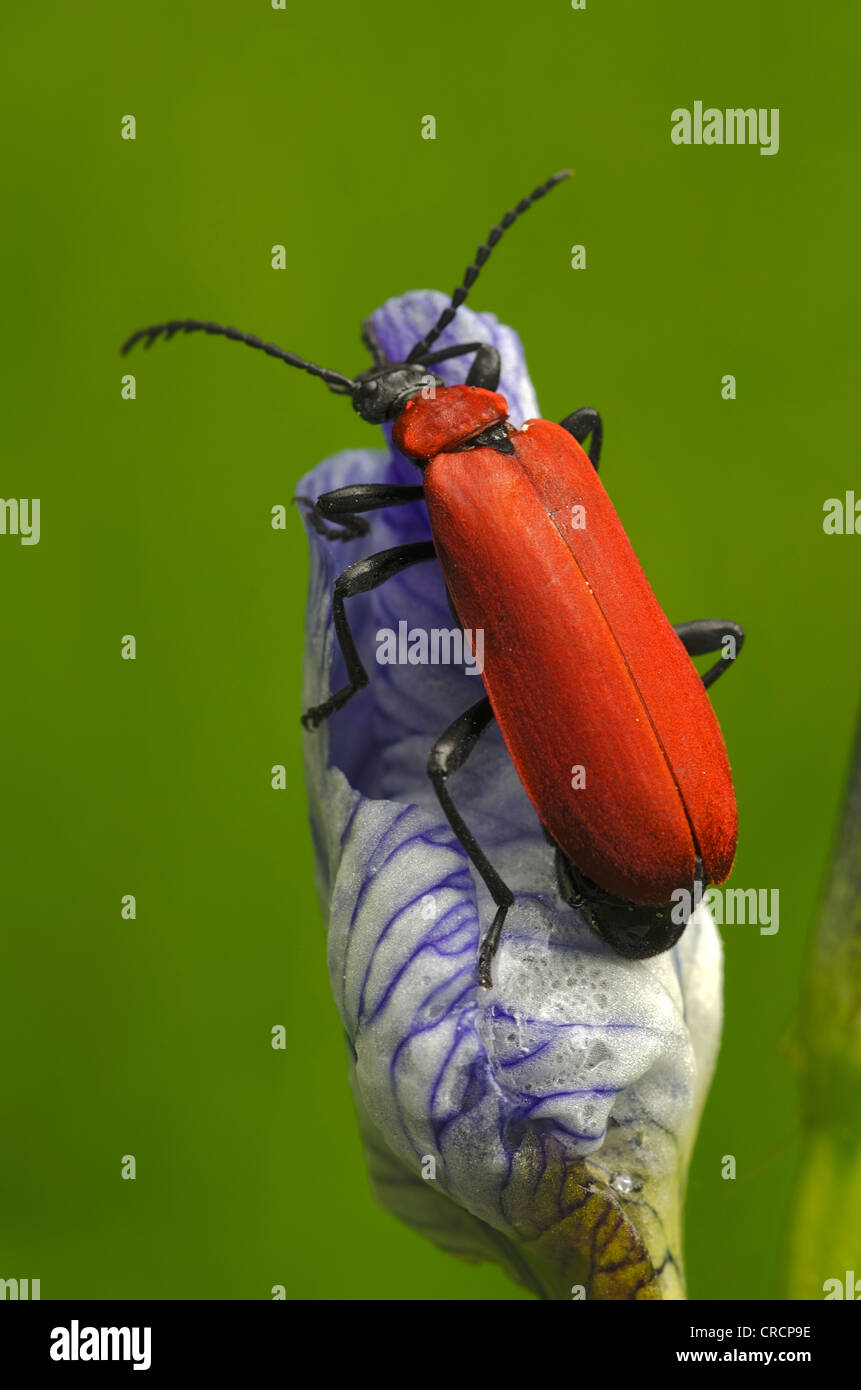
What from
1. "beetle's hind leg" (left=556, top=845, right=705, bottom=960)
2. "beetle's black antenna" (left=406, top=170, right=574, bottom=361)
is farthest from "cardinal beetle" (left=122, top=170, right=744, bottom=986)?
"beetle's black antenna" (left=406, top=170, right=574, bottom=361)

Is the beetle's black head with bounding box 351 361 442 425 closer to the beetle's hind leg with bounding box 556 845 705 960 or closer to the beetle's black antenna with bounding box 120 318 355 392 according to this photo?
the beetle's black antenna with bounding box 120 318 355 392

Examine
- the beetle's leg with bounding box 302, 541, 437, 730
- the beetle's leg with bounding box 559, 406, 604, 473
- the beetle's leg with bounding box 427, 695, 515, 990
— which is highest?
the beetle's leg with bounding box 559, 406, 604, 473

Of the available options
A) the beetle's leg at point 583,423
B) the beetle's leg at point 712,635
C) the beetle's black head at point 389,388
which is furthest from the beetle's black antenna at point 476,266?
the beetle's leg at point 712,635

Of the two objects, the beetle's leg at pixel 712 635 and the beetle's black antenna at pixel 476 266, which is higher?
the beetle's black antenna at pixel 476 266

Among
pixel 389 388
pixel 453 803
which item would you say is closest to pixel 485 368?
pixel 389 388

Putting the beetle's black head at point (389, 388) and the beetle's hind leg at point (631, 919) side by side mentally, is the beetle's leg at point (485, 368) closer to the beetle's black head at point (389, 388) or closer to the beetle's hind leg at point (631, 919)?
the beetle's black head at point (389, 388)

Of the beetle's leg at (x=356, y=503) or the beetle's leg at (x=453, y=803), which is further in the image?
the beetle's leg at (x=356, y=503)

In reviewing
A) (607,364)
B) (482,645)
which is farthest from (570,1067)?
(607,364)

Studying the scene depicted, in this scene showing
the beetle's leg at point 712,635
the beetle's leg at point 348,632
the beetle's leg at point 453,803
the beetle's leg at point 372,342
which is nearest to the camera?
the beetle's leg at point 453,803
